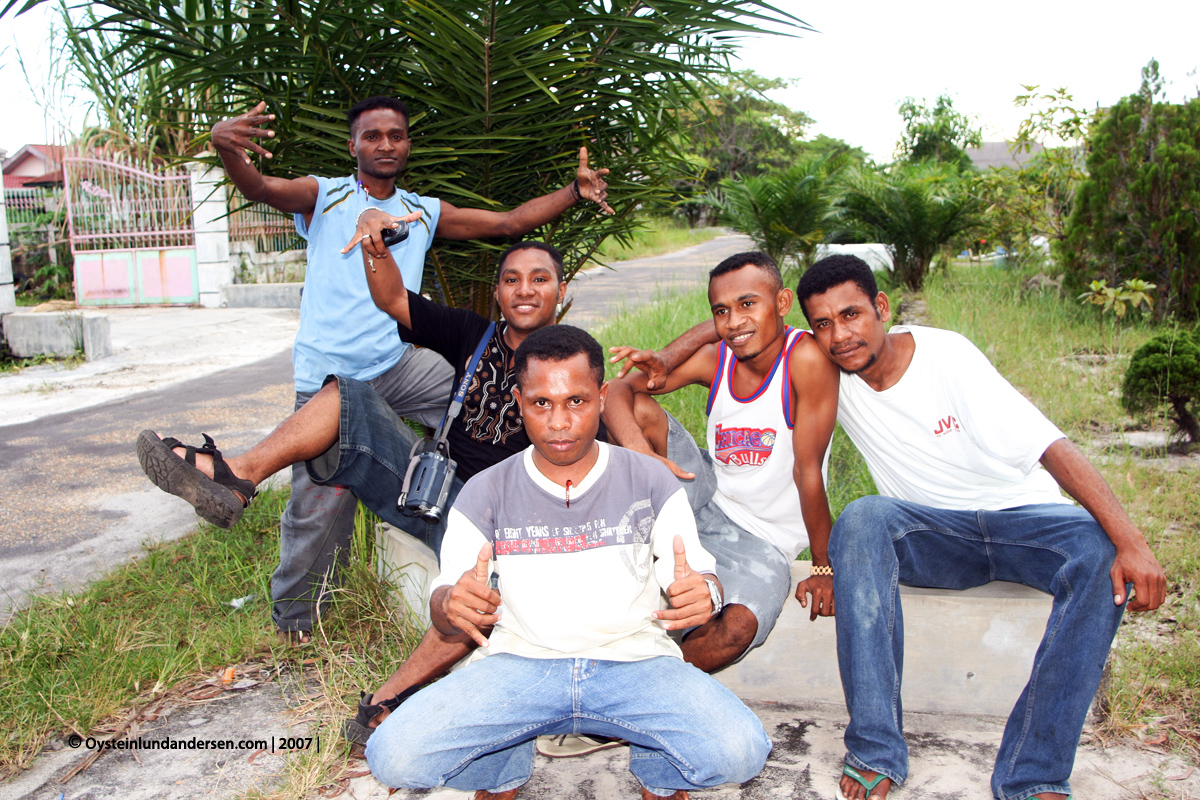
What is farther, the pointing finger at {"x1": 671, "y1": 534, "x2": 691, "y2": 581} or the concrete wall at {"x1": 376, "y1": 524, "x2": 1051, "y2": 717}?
the concrete wall at {"x1": 376, "y1": 524, "x2": 1051, "y2": 717}

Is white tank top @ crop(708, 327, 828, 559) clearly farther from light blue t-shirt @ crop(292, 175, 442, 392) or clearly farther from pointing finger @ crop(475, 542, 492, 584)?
light blue t-shirt @ crop(292, 175, 442, 392)

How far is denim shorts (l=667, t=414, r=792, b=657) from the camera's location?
2.61m

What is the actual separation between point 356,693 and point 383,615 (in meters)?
0.45

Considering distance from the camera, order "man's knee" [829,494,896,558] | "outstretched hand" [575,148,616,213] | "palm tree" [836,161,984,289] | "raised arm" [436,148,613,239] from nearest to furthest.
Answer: "man's knee" [829,494,896,558] → "outstretched hand" [575,148,616,213] → "raised arm" [436,148,613,239] → "palm tree" [836,161,984,289]

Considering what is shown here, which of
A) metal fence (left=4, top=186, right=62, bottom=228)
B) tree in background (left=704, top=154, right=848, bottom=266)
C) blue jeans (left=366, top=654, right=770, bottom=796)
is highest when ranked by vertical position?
metal fence (left=4, top=186, right=62, bottom=228)

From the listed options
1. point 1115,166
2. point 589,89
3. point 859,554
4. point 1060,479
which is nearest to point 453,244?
point 589,89

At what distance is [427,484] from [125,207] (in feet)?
42.1

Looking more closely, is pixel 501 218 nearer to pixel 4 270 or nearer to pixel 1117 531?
pixel 1117 531

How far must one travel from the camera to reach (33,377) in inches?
332

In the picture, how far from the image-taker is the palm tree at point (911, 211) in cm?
1205

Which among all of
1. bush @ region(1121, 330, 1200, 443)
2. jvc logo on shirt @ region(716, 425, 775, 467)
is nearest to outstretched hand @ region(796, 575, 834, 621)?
jvc logo on shirt @ region(716, 425, 775, 467)

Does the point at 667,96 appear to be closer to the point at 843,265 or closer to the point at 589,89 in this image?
the point at 589,89

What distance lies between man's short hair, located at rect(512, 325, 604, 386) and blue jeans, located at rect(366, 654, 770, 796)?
0.73 m

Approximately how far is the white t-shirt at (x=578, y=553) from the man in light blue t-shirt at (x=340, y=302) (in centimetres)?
113
